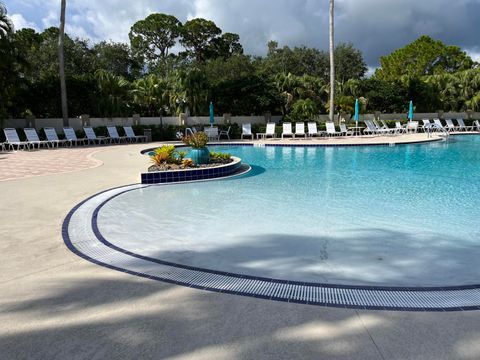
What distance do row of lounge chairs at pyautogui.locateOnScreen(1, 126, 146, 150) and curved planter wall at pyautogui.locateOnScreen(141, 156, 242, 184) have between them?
1070cm

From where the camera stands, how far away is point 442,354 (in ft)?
7.22

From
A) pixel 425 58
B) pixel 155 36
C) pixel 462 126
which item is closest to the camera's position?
pixel 462 126

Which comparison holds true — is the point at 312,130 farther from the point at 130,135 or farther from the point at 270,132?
the point at 130,135

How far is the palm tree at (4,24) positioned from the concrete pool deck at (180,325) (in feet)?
58.7

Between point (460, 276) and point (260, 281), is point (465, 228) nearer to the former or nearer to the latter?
point (460, 276)

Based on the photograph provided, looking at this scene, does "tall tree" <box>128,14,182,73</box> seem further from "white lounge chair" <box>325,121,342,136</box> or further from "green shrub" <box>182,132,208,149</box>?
"green shrub" <box>182,132,208,149</box>

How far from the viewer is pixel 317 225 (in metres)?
5.30

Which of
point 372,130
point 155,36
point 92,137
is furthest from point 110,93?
point 155,36

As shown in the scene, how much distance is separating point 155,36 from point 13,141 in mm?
33139

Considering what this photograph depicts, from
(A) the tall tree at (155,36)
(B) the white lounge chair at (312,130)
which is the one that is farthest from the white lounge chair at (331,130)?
(A) the tall tree at (155,36)

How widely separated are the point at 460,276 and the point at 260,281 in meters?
1.94

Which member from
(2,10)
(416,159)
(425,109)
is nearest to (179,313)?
(416,159)

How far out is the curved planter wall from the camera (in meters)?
8.37

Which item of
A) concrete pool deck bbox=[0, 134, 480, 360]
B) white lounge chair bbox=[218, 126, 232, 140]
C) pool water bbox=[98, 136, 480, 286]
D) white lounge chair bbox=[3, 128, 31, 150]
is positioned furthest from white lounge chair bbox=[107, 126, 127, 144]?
concrete pool deck bbox=[0, 134, 480, 360]
